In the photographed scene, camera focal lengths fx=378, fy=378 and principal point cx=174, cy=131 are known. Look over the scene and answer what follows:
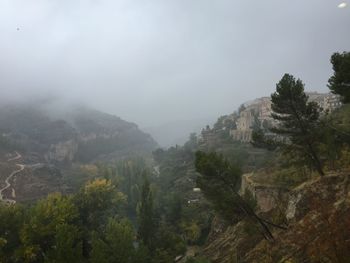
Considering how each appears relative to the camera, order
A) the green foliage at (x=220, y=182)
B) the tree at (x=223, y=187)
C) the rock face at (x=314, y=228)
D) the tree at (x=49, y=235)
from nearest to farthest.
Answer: the rock face at (x=314, y=228) → the tree at (x=223, y=187) → the green foliage at (x=220, y=182) → the tree at (x=49, y=235)

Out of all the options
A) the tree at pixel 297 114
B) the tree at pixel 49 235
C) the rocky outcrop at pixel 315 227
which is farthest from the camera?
the tree at pixel 49 235

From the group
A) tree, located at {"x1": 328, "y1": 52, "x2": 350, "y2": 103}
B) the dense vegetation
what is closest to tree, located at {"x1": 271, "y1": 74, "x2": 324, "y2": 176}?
the dense vegetation

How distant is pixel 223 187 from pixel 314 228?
27.8 ft

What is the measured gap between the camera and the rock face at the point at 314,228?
57.4 ft

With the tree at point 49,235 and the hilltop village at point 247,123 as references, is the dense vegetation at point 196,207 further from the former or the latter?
the hilltop village at point 247,123

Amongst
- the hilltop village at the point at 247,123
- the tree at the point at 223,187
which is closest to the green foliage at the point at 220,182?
the tree at the point at 223,187

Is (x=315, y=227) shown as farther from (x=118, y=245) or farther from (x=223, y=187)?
(x=118, y=245)

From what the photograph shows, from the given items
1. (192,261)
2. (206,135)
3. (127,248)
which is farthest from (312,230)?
(206,135)

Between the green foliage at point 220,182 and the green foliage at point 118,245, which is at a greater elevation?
the green foliage at point 220,182

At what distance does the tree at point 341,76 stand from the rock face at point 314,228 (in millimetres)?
6940

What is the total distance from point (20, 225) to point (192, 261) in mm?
23343

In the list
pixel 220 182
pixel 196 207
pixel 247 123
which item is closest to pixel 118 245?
pixel 220 182

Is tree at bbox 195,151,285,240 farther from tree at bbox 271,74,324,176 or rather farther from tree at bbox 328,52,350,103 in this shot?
tree at bbox 328,52,350,103

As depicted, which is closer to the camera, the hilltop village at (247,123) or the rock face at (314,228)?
the rock face at (314,228)
